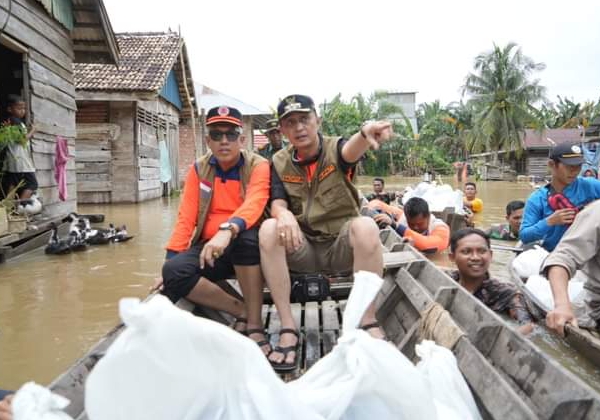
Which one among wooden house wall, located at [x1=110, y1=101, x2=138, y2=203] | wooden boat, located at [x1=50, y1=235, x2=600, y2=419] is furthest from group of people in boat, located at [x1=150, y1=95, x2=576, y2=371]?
wooden house wall, located at [x1=110, y1=101, x2=138, y2=203]

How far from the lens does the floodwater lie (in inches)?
140

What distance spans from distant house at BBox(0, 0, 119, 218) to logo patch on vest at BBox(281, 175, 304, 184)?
5.03m

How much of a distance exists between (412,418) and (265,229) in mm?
1403

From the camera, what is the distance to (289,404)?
1162 millimetres

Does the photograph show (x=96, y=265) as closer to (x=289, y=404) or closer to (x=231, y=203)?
(x=231, y=203)

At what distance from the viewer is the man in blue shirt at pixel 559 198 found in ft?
12.9

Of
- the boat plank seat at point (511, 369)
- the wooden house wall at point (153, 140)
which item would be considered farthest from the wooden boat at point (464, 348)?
the wooden house wall at point (153, 140)

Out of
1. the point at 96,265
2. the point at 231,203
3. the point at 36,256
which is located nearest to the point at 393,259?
the point at 231,203

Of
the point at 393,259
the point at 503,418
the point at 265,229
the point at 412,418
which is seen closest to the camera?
the point at 412,418

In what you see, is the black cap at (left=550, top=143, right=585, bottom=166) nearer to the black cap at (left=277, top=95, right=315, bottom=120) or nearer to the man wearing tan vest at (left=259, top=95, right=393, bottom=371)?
the man wearing tan vest at (left=259, top=95, right=393, bottom=371)

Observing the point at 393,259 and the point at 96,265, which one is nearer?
the point at 393,259

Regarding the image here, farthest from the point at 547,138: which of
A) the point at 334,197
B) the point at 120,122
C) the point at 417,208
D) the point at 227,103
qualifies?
the point at 334,197

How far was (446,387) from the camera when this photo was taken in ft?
4.82

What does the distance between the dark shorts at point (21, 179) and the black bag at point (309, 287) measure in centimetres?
499
